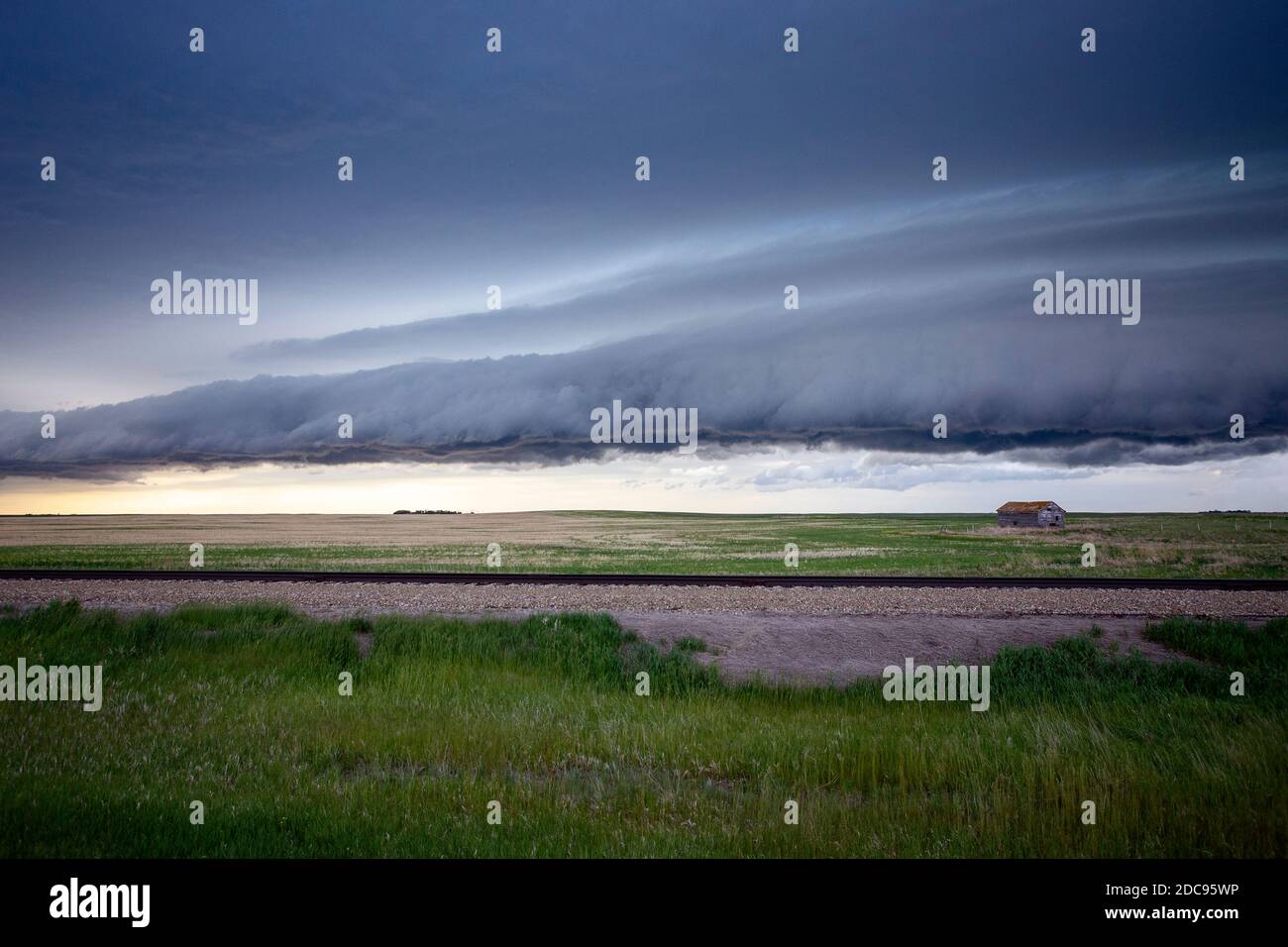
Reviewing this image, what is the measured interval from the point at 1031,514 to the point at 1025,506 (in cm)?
159

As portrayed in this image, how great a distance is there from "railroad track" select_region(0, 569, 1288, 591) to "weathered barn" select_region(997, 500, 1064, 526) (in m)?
56.9

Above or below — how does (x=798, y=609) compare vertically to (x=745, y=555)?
above

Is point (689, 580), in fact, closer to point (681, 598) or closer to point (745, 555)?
point (681, 598)

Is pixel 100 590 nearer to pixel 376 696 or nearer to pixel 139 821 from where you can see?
pixel 376 696

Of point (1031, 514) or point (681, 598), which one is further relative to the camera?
point (1031, 514)

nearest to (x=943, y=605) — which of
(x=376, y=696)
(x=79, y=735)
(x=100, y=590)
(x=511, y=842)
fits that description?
(x=376, y=696)

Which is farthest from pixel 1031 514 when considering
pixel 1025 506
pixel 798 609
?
pixel 798 609

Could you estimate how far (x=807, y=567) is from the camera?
38.1 meters

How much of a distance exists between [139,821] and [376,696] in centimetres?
624

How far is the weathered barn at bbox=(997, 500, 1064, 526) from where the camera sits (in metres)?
82.8

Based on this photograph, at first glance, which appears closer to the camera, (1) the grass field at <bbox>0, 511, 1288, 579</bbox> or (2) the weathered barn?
(1) the grass field at <bbox>0, 511, 1288, 579</bbox>

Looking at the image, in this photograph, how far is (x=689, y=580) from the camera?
2922 centimetres

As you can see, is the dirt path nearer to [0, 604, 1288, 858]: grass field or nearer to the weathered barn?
[0, 604, 1288, 858]: grass field

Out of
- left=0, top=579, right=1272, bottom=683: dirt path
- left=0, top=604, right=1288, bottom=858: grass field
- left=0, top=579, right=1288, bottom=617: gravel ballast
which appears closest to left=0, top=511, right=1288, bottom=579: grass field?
left=0, top=579, right=1288, bottom=617: gravel ballast
